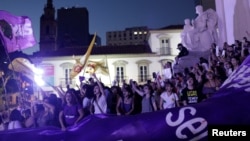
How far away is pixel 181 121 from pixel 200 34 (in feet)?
46.9

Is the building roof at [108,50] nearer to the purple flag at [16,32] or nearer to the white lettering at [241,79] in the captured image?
the purple flag at [16,32]

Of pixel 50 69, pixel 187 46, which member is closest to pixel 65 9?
pixel 50 69

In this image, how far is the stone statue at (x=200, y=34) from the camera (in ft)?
59.0

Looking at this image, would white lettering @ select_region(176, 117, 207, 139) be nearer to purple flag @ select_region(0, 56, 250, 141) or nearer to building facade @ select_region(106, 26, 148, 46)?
purple flag @ select_region(0, 56, 250, 141)

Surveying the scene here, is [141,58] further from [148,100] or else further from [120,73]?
[148,100]

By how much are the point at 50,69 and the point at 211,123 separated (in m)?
51.1

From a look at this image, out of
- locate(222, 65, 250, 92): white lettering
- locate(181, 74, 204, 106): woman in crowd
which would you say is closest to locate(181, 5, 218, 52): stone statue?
locate(181, 74, 204, 106): woman in crowd

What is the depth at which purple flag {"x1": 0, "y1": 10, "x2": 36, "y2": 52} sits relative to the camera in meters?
11.3

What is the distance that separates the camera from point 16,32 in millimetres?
12094

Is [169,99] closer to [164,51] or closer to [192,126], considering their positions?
[192,126]

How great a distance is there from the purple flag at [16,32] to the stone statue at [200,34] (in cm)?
865

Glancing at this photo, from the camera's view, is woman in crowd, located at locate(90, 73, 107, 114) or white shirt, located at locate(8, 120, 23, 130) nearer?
white shirt, located at locate(8, 120, 23, 130)

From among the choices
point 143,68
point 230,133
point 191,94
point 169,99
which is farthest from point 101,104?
point 143,68

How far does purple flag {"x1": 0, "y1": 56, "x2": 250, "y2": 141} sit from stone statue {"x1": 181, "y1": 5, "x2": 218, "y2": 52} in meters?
13.2
